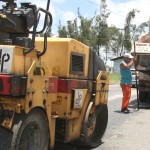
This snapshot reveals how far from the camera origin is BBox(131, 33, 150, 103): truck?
14.8 metres

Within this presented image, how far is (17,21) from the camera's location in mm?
5270

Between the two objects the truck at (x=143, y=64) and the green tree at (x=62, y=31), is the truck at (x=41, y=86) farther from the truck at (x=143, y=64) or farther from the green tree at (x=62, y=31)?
the green tree at (x=62, y=31)

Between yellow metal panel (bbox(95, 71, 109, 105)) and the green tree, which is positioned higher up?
the green tree

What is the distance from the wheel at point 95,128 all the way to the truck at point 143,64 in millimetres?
7097

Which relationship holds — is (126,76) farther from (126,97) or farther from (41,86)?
(41,86)

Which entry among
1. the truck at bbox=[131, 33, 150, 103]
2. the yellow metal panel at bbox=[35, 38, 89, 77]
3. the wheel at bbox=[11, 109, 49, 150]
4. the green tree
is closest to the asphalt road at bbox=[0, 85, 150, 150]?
the yellow metal panel at bbox=[35, 38, 89, 77]

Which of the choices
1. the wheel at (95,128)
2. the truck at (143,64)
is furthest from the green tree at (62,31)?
the wheel at (95,128)

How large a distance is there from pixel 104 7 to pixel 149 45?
42066 millimetres

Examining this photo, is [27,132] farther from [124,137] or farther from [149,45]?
[149,45]

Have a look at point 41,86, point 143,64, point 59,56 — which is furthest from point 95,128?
point 143,64

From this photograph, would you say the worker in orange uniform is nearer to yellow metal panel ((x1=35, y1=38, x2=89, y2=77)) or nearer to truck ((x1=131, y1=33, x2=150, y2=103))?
truck ((x1=131, y1=33, x2=150, y2=103))

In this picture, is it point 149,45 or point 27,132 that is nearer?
point 27,132

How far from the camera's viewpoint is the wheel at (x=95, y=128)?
273 inches

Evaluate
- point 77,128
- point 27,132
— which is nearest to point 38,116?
point 27,132
